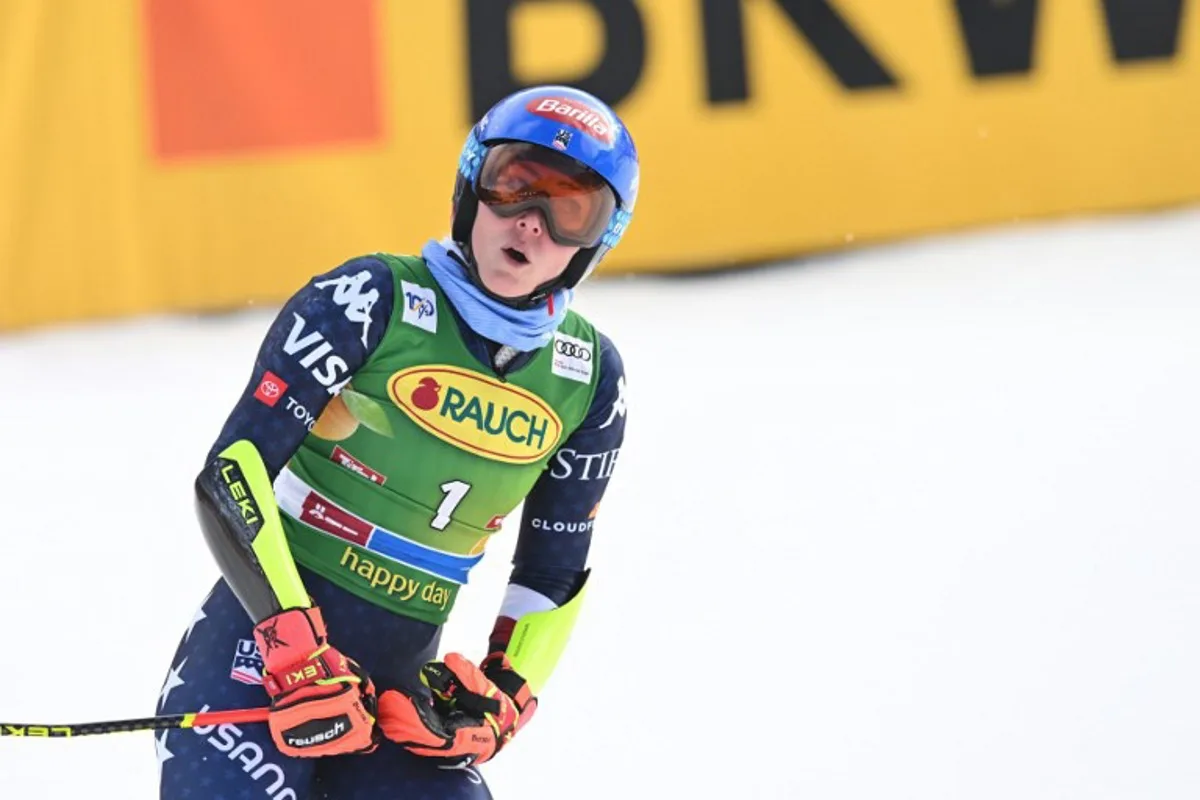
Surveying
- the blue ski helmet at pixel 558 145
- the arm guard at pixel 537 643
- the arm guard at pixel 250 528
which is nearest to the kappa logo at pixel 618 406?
the blue ski helmet at pixel 558 145

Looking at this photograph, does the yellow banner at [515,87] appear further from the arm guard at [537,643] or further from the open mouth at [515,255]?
the open mouth at [515,255]

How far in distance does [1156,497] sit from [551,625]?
2.52m

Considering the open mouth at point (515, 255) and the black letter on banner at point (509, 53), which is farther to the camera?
the black letter on banner at point (509, 53)

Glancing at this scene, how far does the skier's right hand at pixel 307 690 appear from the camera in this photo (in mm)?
2623

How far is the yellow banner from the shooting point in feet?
22.6

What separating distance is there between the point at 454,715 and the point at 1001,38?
4772 mm

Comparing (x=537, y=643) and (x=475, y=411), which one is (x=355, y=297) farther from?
(x=537, y=643)

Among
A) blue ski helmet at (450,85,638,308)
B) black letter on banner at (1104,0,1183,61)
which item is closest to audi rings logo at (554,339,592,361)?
blue ski helmet at (450,85,638,308)

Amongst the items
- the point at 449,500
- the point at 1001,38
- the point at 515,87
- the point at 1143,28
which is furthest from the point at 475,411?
the point at 1143,28

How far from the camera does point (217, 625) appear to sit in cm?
294

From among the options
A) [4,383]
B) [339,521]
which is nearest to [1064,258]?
[4,383]

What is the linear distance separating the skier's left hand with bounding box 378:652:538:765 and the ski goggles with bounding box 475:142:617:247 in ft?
2.42

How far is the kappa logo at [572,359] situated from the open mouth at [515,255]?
213 mm

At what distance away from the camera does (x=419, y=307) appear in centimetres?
289
